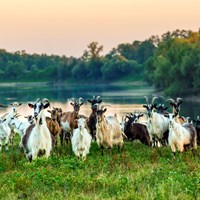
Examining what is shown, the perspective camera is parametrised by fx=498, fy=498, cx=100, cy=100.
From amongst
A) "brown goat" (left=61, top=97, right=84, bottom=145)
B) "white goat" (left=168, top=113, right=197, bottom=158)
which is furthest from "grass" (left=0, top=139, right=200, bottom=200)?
"brown goat" (left=61, top=97, right=84, bottom=145)

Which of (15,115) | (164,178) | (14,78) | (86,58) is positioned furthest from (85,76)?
(164,178)

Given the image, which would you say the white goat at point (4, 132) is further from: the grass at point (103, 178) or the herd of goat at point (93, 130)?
the grass at point (103, 178)

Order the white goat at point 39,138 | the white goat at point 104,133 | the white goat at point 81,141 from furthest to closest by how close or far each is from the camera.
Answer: the white goat at point 104,133, the white goat at point 81,141, the white goat at point 39,138

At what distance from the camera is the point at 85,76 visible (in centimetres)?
15100

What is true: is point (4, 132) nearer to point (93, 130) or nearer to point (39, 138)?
point (93, 130)

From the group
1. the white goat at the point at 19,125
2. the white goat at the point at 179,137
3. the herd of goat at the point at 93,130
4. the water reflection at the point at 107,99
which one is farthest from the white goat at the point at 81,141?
the water reflection at the point at 107,99

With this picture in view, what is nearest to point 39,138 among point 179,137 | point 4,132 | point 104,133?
point 104,133

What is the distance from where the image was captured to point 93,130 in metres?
18.6

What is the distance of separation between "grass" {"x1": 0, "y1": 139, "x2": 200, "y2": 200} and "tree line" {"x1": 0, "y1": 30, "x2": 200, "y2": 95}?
57.0m

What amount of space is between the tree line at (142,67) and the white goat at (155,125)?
169 feet

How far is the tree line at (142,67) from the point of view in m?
73.8

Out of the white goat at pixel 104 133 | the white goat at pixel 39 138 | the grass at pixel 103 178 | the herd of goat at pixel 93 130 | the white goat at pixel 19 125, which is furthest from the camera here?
the white goat at pixel 19 125

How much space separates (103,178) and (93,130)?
25.5 ft

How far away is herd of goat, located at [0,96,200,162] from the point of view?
13984 mm
